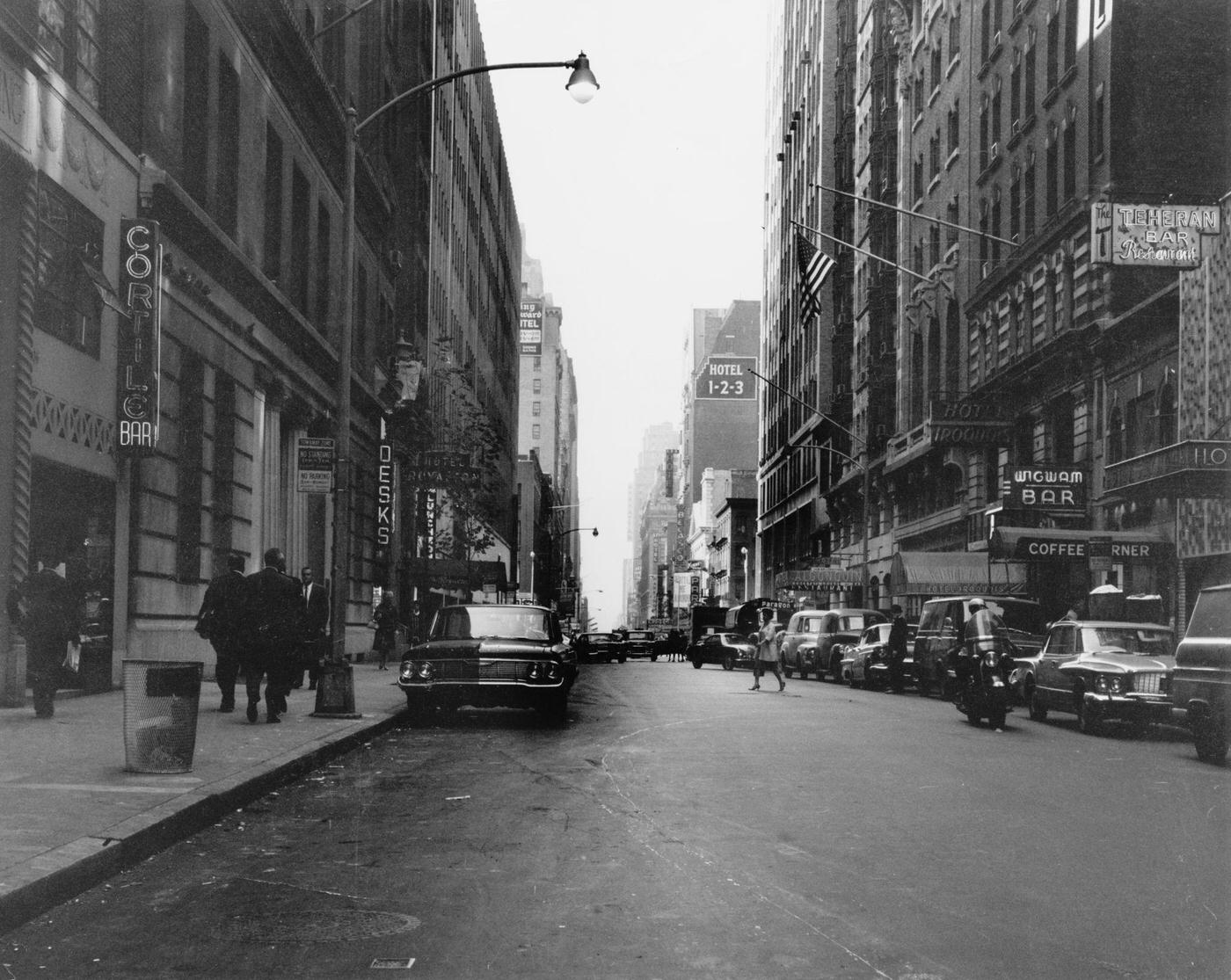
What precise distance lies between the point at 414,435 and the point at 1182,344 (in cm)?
2072

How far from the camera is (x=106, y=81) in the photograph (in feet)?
62.4

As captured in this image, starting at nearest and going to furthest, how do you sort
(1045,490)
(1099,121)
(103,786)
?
(103,786)
(1099,121)
(1045,490)

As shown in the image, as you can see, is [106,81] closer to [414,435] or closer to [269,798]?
[269,798]

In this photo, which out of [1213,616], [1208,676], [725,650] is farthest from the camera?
[725,650]

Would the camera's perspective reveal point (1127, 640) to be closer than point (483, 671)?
No

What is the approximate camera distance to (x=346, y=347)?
19.2 metres

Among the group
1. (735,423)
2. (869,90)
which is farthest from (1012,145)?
(735,423)

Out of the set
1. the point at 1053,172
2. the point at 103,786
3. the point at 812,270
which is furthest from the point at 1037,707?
the point at 812,270

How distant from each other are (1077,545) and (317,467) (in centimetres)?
1996

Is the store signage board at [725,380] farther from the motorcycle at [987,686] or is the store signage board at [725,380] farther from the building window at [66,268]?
the building window at [66,268]

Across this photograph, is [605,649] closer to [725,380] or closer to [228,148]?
[228,148]

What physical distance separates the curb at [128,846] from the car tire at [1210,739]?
8.63 metres

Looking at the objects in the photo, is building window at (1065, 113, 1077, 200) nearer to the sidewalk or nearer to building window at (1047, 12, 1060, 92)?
building window at (1047, 12, 1060, 92)

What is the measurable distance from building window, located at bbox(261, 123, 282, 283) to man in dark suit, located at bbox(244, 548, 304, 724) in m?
13.2
